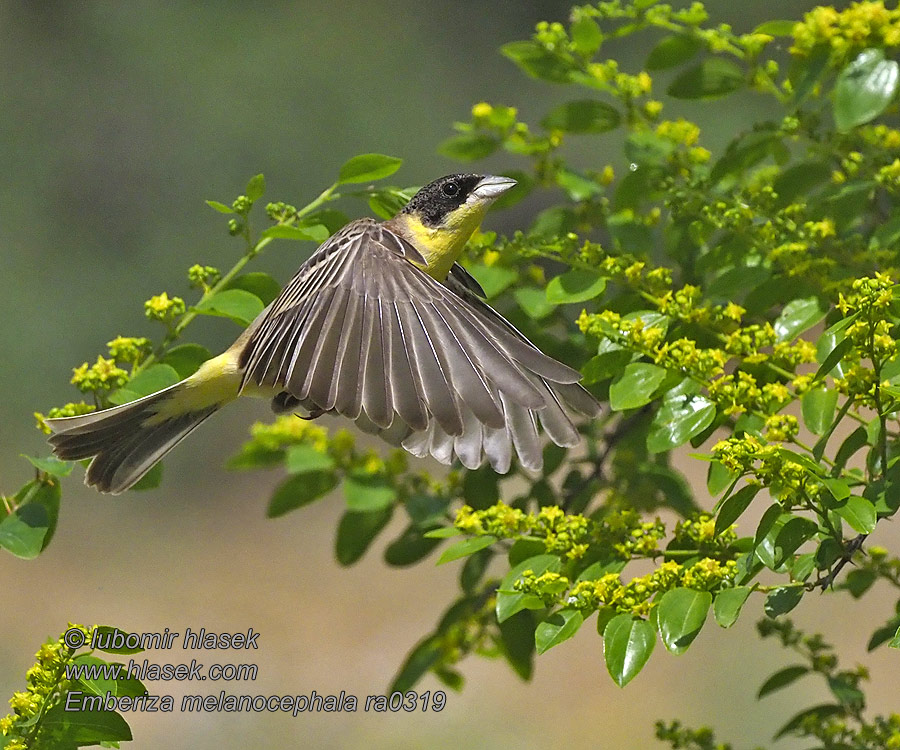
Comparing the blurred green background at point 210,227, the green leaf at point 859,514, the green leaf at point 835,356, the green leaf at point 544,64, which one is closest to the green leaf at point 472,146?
the green leaf at point 544,64

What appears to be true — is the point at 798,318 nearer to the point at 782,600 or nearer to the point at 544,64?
the point at 782,600

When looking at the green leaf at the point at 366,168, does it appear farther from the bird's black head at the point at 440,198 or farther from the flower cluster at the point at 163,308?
the flower cluster at the point at 163,308

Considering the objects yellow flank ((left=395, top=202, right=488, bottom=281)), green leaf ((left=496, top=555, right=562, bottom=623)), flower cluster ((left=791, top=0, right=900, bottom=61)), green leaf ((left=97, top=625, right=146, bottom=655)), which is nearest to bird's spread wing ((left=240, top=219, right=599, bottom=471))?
yellow flank ((left=395, top=202, right=488, bottom=281))

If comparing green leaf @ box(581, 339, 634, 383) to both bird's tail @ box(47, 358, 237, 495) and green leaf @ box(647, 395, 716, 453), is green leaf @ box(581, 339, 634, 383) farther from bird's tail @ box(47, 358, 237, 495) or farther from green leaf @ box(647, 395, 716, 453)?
bird's tail @ box(47, 358, 237, 495)

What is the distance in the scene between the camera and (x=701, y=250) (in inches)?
80.8

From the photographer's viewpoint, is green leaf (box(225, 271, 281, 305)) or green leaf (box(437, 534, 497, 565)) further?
green leaf (box(225, 271, 281, 305))

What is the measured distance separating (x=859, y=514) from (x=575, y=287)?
2.16 feet

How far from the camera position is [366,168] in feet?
6.14

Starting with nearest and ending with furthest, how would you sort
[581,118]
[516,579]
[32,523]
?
[516,579]
[32,523]
[581,118]

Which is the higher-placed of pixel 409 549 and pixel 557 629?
pixel 409 549

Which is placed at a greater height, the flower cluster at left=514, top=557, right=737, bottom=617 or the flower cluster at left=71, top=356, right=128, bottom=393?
the flower cluster at left=71, top=356, right=128, bottom=393

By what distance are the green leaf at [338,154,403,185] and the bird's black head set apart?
22cm

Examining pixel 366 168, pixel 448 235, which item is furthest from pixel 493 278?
pixel 366 168

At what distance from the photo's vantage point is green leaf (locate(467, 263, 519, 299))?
1922mm
